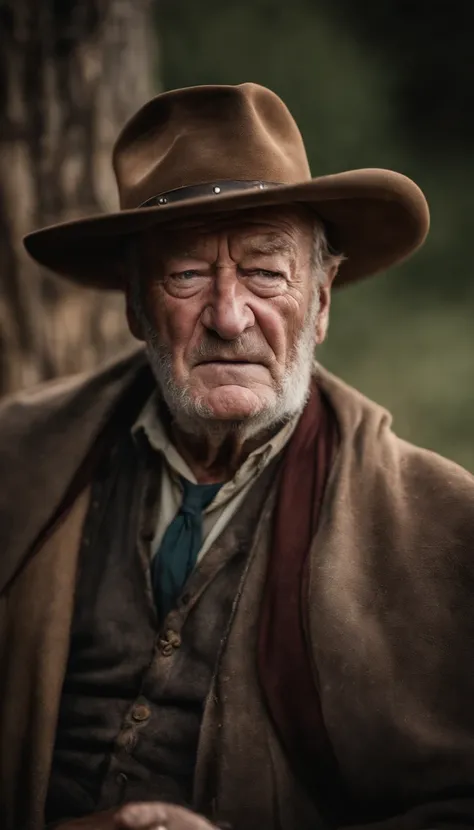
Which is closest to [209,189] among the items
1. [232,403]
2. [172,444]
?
[232,403]

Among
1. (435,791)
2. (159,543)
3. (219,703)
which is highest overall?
(159,543)

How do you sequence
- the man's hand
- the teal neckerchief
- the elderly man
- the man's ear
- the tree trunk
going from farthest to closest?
the tree trunk, the man's ear, the teal neckerchief, the elderly man, the man's hand

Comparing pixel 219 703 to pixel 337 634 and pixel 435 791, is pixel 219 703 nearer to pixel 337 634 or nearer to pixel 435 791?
pixel 337 634

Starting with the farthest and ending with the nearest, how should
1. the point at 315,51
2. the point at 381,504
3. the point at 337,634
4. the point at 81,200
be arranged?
the point at 315,51
the point at 81,200
the point at 381,504
the point at 337,634

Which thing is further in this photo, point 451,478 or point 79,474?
point 79,474

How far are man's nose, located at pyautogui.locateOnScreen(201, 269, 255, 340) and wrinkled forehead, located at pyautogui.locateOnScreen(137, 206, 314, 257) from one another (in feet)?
0.29

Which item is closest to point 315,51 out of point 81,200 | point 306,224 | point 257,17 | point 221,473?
point 257,17

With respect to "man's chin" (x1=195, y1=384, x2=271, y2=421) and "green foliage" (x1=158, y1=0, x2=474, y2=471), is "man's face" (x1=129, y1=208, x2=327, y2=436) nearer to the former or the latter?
"man's chin" (x1=195, y1=384, x2=271, y2=421)

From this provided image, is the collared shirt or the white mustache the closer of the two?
the white mustache

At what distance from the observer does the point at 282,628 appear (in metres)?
1.91

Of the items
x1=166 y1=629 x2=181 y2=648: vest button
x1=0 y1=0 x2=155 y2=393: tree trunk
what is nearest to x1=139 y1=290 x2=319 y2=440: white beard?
x1=166 y1=629 x2=181 y2=648: vest button

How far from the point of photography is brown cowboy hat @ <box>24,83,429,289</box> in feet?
6.23

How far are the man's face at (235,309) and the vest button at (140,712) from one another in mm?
678

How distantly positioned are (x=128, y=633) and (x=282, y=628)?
1.29 feet
